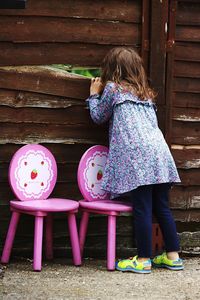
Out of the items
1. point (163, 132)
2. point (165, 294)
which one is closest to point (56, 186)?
point (163, 132)

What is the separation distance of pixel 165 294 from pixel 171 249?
73 centimetres

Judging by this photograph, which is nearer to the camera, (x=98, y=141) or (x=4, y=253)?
(x=4, y=253)

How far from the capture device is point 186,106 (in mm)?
5699

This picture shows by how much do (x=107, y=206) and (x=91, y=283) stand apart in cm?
61

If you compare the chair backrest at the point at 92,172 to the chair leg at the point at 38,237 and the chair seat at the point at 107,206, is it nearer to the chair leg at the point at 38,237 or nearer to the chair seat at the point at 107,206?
the chair seat at the point at 107,206

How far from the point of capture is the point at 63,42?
5.36 m

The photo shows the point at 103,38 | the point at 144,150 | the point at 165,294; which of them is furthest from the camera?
the point at 103,38

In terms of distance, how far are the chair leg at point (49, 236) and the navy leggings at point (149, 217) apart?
0.66 meters

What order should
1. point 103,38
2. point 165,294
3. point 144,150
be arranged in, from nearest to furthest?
point 165,294, point 144,150, point 103,38

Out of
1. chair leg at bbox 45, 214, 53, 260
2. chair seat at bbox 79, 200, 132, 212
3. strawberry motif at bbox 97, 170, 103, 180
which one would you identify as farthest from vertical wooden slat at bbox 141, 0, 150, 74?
chair leg at bbox 45, 214, 53, 260

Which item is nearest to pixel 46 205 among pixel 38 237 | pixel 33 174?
pixel 38 237

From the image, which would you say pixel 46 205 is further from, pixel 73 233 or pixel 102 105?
pixel 102 105

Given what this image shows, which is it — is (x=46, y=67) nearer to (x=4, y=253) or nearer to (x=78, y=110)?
(x=78, y=110)

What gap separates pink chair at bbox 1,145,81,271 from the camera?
4949 mm
